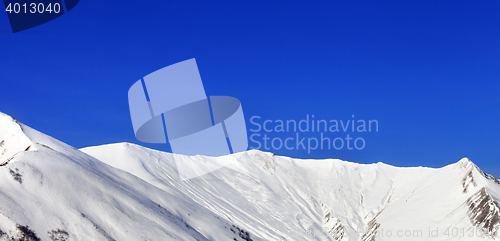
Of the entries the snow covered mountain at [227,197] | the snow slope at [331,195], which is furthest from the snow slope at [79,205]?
the snow slope at [331,195]

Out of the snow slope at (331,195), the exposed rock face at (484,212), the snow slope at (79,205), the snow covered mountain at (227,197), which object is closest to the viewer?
the snow slope at (79,205)

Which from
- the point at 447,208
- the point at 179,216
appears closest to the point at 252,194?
the point at 447,208

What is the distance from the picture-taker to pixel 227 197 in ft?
287

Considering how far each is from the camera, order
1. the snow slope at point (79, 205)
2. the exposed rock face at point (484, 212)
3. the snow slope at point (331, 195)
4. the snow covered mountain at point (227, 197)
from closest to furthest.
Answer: the snow slope at point (79, 205), the snow covered mountain at point (227, 197), the exposed rock face at point (484, 212), the snow slope at point (331, 195)

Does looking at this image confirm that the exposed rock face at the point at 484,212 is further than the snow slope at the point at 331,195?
No

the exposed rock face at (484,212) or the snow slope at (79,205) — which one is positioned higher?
the exposed rock face at (484,212)

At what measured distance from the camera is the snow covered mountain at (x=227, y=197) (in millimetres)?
27438

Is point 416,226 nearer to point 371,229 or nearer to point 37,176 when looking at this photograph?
point 371,229

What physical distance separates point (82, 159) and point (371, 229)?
2682 inches

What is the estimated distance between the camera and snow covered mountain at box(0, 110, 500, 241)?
2744cm

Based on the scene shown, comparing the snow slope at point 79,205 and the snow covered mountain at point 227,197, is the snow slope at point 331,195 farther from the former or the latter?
the snow slope at point 79,205

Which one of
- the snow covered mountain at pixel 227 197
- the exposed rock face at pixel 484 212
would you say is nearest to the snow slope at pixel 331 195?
the exposed rock face at pixel 484 212

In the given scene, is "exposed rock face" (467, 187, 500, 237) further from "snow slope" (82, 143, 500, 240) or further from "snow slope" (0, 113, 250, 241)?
"snow slope" (0, 113, 250, 241)

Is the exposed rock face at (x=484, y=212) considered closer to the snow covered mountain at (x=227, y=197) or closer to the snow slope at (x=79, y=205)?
the snow covered mountain at (x=227, y=197)
